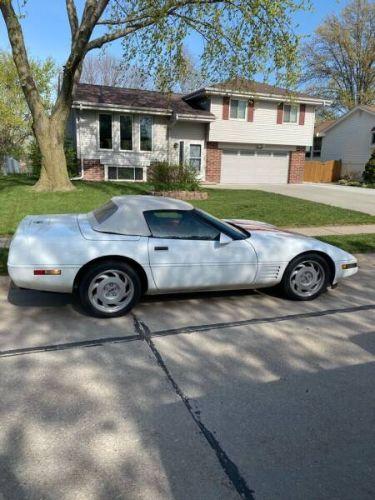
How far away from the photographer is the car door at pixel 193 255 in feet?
14.5

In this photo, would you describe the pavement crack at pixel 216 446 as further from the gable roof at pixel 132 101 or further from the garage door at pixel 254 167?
the garage door at pixel 254 167

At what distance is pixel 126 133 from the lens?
70.8ft

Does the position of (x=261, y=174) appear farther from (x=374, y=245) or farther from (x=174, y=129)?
(x=374, y=245)

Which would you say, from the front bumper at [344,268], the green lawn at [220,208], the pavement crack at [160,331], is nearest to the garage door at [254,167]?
the green lawn at [220,208]

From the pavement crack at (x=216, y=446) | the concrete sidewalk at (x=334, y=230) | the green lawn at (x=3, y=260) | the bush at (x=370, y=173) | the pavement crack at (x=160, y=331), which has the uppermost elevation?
the bush at (x=370, y=173)

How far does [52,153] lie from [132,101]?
26.9 feet

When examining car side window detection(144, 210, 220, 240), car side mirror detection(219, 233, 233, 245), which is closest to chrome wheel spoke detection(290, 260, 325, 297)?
car side mirror detection(219, 233, 233, 245)

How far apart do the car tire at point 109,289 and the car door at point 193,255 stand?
0.90ft

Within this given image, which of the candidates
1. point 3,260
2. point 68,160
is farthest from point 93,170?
point 3,260

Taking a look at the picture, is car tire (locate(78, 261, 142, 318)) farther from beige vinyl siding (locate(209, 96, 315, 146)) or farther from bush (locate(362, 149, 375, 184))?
bush (locate(362, 149, 375, 184))

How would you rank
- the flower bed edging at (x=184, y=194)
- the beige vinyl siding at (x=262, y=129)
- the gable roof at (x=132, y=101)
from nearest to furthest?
the flower bed edging at (x=184, y=194) → the gable roof at (x=132, y=101) → the beige vinyl siding at (x=262, y=129)

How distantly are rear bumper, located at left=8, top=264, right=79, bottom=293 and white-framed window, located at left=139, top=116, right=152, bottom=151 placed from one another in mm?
18796

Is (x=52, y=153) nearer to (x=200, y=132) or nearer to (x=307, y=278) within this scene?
(x=200, y=132)

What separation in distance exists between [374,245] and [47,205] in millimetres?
8454
